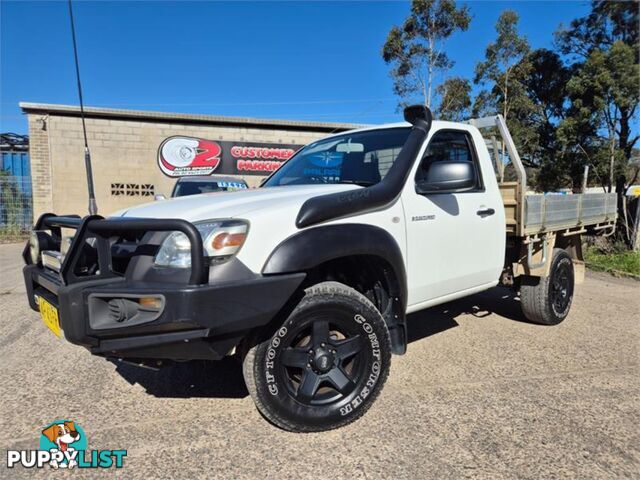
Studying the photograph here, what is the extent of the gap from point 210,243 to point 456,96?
848 inches

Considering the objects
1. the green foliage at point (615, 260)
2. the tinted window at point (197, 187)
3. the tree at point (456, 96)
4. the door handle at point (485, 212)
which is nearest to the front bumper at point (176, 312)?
the door handle at point (485, 212)

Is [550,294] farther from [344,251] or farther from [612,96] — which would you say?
[612,96]

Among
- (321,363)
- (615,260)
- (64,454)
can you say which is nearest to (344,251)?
(321,363)

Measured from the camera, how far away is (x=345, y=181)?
3227 millimetres

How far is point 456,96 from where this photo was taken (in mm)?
21422

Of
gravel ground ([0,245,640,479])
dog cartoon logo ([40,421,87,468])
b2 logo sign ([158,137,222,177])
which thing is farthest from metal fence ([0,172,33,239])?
dog cartoon logo ([40,421,87,468])

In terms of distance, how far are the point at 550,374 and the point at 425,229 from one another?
61.1 inches

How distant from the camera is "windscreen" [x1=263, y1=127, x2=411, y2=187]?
128 inches

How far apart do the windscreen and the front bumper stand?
4.17ft

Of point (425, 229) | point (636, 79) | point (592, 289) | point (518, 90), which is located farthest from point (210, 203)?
point (518, 90)

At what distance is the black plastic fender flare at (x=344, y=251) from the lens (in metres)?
2.30

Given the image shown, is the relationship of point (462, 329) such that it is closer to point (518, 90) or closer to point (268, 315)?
point (268, 315)

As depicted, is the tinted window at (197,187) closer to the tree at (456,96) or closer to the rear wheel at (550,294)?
the rear wheel at (550,294)

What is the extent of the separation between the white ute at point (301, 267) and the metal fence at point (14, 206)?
15123 mm
